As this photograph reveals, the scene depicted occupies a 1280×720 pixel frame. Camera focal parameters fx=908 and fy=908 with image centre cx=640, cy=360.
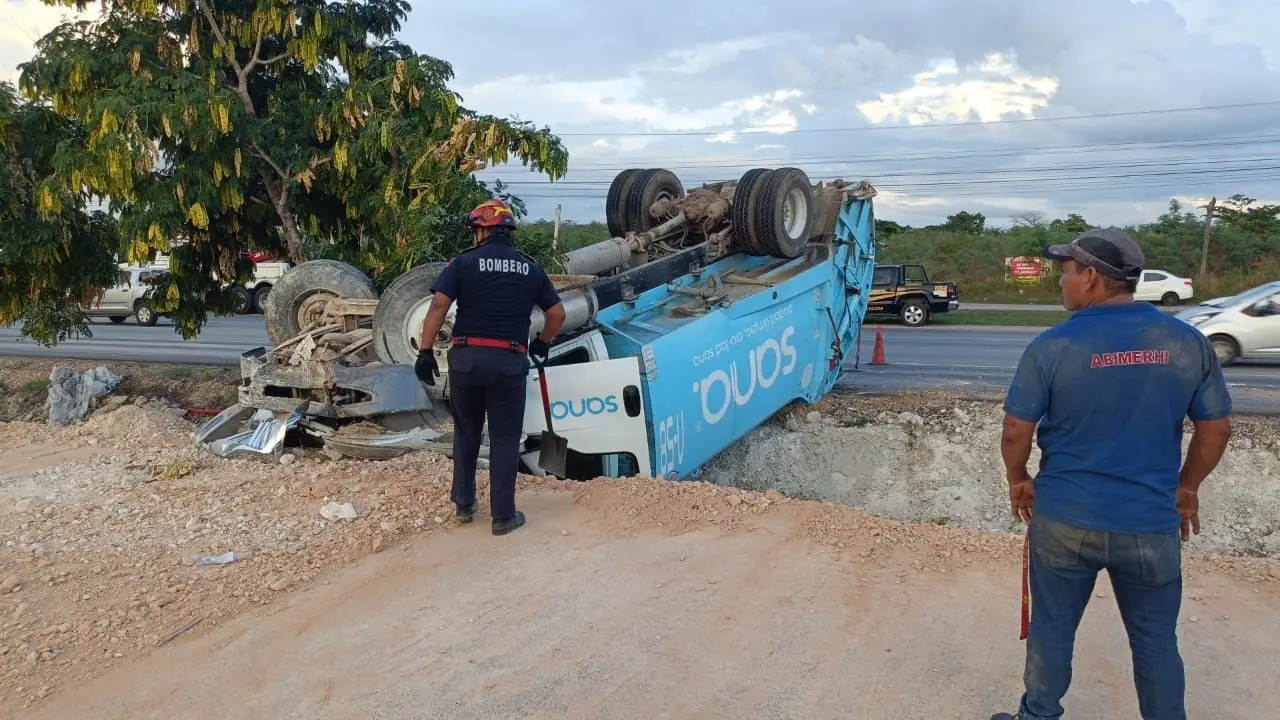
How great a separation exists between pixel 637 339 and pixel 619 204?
283cm

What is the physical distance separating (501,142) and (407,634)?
5213 mm

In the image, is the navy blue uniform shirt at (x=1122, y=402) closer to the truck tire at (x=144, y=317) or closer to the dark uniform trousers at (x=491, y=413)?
the dark uniform trousers at (x=491, y=413)

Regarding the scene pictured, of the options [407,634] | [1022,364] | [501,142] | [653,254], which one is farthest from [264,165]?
[1022,364]

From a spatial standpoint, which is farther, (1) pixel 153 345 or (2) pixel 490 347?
(1) pixel 153 345

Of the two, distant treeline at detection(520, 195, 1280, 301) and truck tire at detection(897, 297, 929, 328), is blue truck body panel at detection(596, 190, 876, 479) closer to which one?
truck tire at detection(897, 297, 929, 328)

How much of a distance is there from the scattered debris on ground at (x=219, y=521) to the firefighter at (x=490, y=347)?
389mm

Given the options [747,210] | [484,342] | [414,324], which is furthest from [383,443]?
[747,210]

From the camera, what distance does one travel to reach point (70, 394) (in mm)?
9141

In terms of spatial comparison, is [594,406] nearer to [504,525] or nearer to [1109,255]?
[504,525]

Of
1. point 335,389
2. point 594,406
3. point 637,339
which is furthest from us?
point 637,339

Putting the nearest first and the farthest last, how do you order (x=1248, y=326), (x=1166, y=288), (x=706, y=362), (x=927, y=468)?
(x=706, y=362)
(x=927, y=468)
(x=1248, y=326)
(x=1166, y=288)

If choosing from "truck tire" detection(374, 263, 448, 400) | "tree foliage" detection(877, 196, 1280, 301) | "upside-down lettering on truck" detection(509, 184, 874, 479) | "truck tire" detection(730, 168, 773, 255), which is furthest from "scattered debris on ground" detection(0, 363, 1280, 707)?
"tree foliage" detection(877, 196, 1280, 301)

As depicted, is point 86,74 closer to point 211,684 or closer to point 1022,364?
point 211,684

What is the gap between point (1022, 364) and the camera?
2717mm
